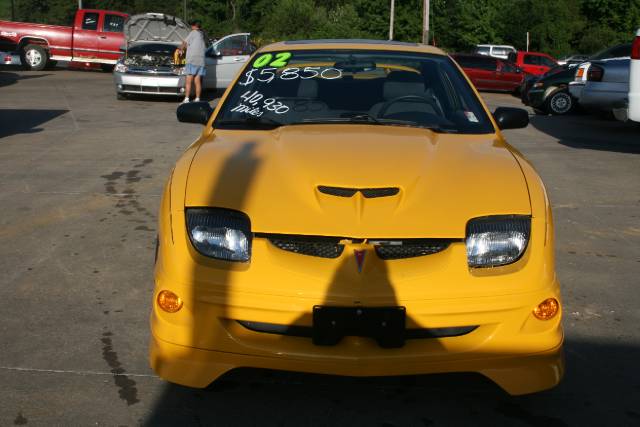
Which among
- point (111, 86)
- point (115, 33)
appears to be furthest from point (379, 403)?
point (115, 33)

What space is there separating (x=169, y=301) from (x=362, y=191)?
2.90 ft

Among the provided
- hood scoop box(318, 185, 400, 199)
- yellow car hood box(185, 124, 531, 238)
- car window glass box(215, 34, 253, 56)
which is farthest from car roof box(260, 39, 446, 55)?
car window glass box(215, 34, 253, 56)

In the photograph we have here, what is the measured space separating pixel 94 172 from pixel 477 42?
170 ft

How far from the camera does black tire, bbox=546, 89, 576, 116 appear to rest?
18.8 metres

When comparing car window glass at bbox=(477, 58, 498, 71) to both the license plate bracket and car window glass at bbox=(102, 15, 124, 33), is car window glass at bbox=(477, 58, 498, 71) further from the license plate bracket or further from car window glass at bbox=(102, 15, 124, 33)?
the license plate bracket

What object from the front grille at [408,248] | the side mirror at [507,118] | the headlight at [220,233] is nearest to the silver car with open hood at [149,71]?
the side mirror at [507,118]

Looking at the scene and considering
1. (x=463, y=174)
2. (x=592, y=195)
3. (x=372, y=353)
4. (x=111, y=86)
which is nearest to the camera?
(x=372, y=353)

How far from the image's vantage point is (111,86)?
2198 centimetres

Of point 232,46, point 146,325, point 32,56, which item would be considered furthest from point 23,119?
point 32,56

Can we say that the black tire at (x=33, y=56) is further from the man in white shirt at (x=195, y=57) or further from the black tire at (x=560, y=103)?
the black tire at (x=560, y=103)

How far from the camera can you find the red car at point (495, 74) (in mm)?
27594

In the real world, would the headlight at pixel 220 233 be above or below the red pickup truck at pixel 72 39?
above

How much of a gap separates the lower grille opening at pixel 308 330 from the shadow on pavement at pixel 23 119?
981cm

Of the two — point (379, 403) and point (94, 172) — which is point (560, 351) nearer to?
point (379, 403)
